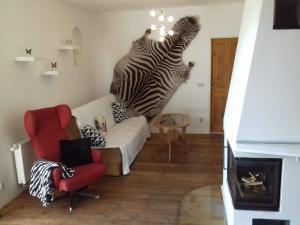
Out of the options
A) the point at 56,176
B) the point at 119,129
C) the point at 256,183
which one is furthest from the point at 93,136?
the point at 256,183

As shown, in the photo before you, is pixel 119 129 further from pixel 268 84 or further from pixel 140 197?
pixel 268 84

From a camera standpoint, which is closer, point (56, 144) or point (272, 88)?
point (272, 88)

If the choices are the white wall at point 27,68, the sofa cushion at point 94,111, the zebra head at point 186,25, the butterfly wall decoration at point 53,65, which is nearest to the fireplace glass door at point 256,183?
the sofa cushion at point 94,111

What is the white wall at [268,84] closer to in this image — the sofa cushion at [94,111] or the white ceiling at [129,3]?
the sofa cushion at [94,111]

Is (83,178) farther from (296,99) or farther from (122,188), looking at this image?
(296,99)

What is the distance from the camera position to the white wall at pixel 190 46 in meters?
5.48

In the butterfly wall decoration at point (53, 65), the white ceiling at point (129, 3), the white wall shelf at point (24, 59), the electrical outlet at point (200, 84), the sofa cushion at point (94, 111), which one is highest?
the white ceiling at point (129, 3)

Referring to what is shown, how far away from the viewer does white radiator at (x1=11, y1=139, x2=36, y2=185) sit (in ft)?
11.2

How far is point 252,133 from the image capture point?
2.40 meters

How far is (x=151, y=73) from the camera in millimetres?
5969

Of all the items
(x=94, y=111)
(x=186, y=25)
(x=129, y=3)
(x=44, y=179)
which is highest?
(x=129, y=3)

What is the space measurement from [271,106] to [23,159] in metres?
2.96

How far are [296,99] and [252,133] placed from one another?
→ 46 cm

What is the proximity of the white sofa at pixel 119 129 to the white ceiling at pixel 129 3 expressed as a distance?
1774 millimetres
